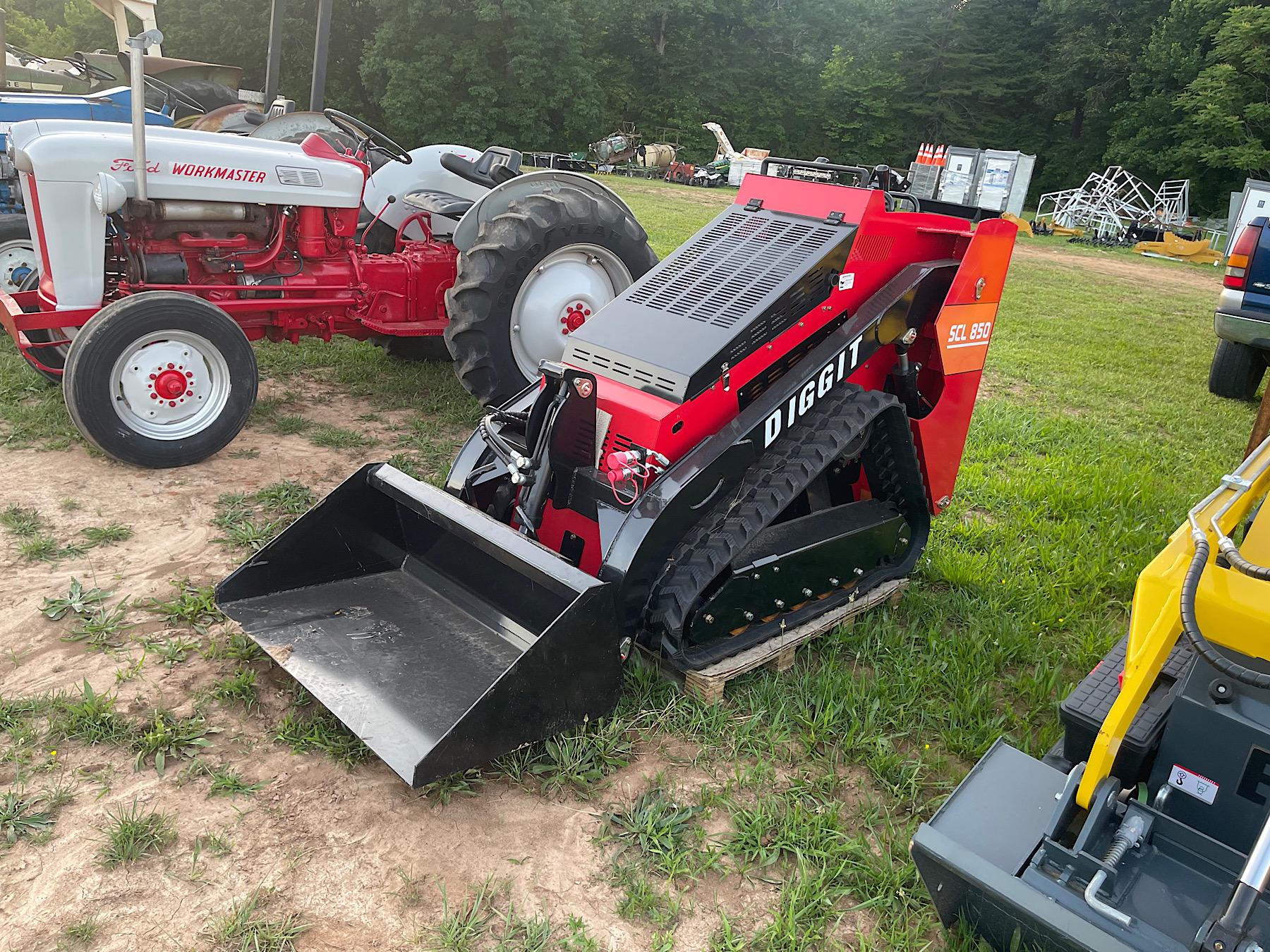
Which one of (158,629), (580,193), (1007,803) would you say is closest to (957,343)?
(1007,803)

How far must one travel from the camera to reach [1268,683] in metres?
1.64

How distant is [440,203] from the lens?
19.3 feet

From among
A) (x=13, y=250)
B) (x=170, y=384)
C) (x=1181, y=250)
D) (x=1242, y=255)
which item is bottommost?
(x=170, y=384)

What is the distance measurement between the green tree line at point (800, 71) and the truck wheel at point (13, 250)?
2667 cm

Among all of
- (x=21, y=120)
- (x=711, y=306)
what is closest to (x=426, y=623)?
(x=711, y=306)

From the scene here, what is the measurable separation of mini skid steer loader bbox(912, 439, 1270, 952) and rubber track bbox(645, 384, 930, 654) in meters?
0.97

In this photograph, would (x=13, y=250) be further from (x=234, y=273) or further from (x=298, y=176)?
(x=298, y=176)

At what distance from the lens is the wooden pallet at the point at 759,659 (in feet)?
9.23

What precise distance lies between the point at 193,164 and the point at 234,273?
0.57m

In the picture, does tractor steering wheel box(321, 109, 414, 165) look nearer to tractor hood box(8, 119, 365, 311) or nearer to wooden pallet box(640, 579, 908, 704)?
tractor hood box(8, 119, 365, 311)

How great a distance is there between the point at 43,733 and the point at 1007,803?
2487mm

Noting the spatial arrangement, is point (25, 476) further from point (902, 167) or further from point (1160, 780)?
point (902, 167)

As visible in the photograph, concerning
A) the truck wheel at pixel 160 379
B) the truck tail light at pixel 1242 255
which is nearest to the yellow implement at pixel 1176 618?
the truck wheel at pixel 160 379

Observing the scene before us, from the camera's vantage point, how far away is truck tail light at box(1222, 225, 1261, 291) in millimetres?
6340
